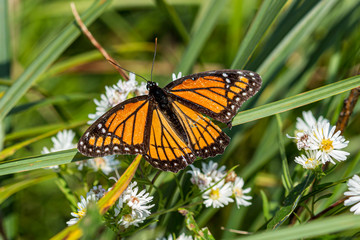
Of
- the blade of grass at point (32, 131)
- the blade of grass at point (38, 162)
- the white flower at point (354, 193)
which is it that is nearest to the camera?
the white flower at point (354, 193)

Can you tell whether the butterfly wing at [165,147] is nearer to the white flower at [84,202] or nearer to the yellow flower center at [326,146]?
the white flower at [84,202]

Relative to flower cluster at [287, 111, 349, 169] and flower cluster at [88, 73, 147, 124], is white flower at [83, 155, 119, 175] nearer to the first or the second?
flower cluster at [88, 73, 147, 124]

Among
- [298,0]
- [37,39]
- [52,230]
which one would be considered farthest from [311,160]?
[37,39]

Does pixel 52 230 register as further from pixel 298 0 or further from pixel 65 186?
pixel 298 0

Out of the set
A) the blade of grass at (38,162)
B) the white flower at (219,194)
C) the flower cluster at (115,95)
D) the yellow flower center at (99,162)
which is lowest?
the white flower at (219,194)

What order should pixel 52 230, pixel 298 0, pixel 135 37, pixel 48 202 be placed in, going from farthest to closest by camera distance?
pixel 135 37 → pixel 48 202 → pixel 52 230 → pixel 298 0

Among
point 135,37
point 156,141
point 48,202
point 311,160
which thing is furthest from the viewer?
point 135,37

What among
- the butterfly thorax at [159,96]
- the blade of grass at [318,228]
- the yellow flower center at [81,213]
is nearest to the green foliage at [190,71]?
the blade of grass at [318,228]

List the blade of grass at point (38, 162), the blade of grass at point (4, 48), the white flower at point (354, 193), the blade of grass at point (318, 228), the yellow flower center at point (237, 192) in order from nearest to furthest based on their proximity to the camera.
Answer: the blade of grass at point (318, 228) < the white flower at point (354, 193) < the blade of grass at point (38, 162) < the yellow flower center at point (237, 192) < the blade of grass at point (4, 48)
